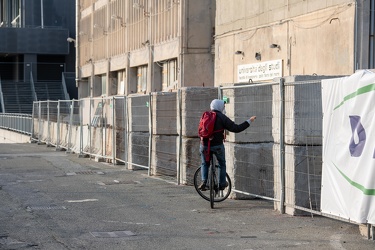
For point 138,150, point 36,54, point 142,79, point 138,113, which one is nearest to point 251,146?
point 138,150

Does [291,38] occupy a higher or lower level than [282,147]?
higher

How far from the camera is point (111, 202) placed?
13938 mm

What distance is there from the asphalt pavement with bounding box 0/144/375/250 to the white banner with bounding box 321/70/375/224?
48 centimetres

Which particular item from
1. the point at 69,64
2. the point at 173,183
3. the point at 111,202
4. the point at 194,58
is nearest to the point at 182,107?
the point at 173,183

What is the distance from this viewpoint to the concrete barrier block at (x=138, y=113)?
20.4m

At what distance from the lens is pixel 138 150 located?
20750 millimetres

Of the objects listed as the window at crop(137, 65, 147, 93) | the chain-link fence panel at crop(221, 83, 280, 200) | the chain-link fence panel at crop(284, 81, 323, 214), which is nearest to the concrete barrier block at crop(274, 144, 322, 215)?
the chain-link fence panel at crop(284, 81, 323, 214)

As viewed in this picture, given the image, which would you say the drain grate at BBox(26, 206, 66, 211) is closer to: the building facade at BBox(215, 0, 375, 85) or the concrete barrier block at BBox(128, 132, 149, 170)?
the concrete barrier block at BBox(128, 132, 149, 170)

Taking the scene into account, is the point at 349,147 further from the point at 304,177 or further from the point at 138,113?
the point at 138,113

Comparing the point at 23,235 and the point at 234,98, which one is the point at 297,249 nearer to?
the point at 23,235

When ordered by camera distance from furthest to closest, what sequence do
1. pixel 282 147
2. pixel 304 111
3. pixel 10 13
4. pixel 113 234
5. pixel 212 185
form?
pixel 10 13 → pixel 212 185 → pixel 282 147 → pixel 304 111 → pixel 113 234

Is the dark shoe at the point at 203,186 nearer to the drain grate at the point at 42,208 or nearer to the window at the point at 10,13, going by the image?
the drain grate at the point at 42,208

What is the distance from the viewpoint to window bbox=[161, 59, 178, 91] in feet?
126

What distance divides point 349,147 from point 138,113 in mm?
11253
